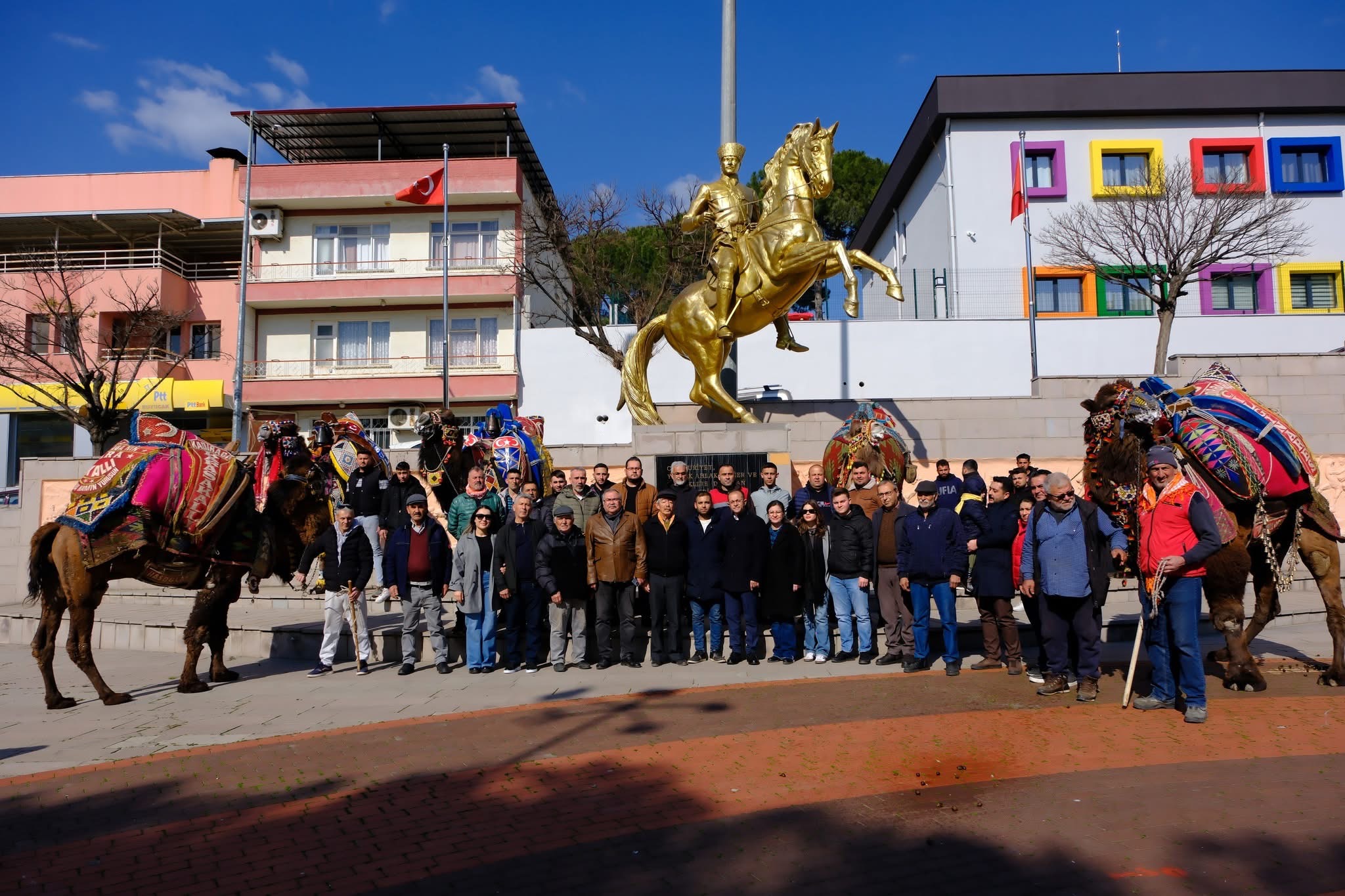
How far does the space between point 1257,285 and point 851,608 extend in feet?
80.8

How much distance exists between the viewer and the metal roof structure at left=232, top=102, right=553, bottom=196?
103ft

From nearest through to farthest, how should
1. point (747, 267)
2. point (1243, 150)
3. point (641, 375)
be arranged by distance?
1. point (747, 267)
2. point (641, 375)
3. point (1243, 150)

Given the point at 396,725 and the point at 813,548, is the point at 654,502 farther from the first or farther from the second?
the point at 396,725

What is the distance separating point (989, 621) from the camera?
890 cm

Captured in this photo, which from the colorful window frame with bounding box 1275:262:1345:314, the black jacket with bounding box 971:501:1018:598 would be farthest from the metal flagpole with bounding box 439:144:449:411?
the colorful window frame with bounding box 1275:262:1345:314

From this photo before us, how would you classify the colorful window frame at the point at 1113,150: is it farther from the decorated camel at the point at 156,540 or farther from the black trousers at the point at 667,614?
the decorated camel at the point at 156,540

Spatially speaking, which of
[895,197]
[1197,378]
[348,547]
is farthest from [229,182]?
[1197,378]

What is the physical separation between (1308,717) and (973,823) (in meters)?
3.61

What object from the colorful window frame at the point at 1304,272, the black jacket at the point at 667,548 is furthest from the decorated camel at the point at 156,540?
the colorful window frame at the point at 1304,272

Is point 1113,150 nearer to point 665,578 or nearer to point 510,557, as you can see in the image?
point 665,578

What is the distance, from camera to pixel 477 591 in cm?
958

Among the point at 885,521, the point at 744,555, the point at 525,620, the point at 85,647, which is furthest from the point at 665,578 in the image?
the point at 85,647

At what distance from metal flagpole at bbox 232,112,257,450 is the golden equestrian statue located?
18.3 m

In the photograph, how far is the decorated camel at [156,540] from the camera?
331 inches
